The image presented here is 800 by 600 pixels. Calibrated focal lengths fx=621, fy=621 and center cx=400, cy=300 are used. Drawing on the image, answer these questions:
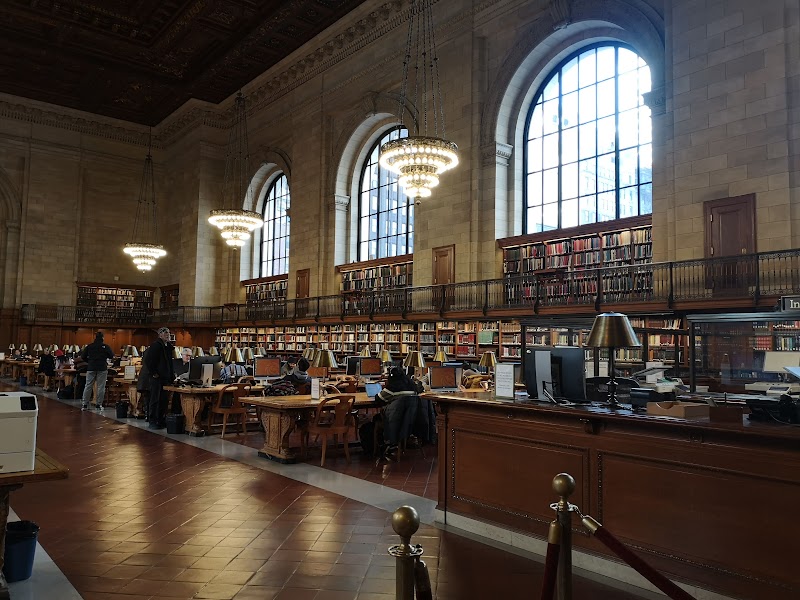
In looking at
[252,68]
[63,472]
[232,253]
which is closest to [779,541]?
[63,472]

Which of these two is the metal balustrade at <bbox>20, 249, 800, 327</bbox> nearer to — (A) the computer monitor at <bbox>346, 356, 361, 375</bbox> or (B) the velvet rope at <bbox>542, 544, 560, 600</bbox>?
(A) the computer monitor at <bbox>346, 356, 361, 375</bbox>

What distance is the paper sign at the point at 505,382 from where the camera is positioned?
14.2ft

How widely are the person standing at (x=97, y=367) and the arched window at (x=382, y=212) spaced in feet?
28.6

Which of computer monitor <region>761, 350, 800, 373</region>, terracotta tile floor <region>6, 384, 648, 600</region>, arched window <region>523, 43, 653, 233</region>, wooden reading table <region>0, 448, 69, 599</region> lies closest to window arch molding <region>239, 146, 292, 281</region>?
arched window <region>523, 43, 653, 233</region>

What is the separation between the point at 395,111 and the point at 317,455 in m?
11.6

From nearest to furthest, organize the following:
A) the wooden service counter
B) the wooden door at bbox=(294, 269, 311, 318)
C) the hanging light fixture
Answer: the wooden service counter, the wooden door at bbox=(294, 269, 311, 318), the hanging light fixture

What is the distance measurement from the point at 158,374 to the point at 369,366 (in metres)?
3.27

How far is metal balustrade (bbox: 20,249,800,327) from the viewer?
887cm

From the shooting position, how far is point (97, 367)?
1107 centimetres

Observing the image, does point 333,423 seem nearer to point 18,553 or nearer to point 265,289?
point 18,553

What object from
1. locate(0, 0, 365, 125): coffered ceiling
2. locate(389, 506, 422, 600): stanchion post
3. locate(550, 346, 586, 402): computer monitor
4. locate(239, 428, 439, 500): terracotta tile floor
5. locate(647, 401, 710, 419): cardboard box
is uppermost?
locate(0, 0, 365, 125): coffered ceiling

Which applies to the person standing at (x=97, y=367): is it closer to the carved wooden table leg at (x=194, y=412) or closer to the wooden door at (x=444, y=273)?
the carved wooden table leg at (x=194, y=412)

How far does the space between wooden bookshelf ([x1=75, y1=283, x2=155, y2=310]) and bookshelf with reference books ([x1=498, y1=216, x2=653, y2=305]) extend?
1771 centimetres

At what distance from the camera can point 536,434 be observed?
3939 millimetres
